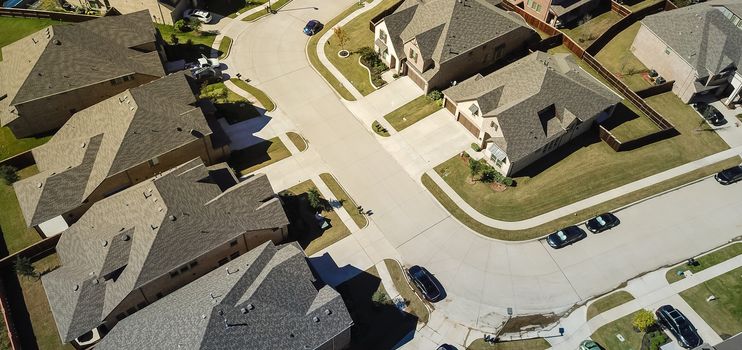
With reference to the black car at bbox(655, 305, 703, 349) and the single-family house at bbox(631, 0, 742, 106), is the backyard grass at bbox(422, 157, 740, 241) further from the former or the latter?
the black car at bbox(655, 305, 703, 349)

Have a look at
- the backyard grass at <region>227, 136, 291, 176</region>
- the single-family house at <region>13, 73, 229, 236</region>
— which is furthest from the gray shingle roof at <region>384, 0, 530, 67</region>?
the single-family house at <region>13, 73, 229, 236</region>

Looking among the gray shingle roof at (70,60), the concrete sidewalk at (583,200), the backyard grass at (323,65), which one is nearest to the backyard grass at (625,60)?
the concrete sidewalk at (583,200)

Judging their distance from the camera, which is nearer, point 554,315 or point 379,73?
point 554,315

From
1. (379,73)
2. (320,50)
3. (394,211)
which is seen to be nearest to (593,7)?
(379,73)

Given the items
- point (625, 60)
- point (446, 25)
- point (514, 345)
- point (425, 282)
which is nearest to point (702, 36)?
point (625, 60)

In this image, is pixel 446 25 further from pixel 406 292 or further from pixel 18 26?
pixel 18 26

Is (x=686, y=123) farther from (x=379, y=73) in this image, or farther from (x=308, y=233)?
(x=308, y=233)

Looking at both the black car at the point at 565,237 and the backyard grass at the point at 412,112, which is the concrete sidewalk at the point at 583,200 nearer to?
the black car at the point at 565,237
